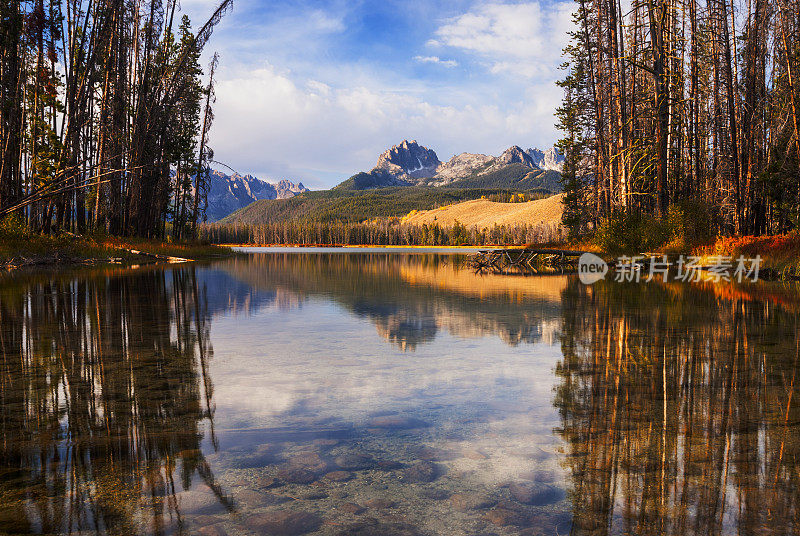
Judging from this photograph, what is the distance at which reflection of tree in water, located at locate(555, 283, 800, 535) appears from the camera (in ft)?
9.48

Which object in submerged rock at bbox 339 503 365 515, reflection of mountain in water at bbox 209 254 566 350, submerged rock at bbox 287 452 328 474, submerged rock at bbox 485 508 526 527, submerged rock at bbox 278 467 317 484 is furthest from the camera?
reflection of mountain in water at bbox 209 254 566 350

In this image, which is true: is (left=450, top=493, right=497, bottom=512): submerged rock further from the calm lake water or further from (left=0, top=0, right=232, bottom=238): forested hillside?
(left=0, top=0, right=232, bottom=238): forested hillside

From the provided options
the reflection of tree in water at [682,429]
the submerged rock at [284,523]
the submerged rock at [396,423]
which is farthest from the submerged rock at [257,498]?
the reflection of tree in water at [682,429]

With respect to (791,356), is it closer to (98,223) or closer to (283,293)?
(283,293)

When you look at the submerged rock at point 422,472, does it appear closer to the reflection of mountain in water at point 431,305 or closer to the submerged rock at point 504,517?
the submerged rock at point 504,517

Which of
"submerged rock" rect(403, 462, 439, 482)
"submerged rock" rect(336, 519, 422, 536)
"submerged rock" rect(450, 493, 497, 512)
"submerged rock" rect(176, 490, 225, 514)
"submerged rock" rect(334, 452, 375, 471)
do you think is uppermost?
"submerged rock" rect(176, 490, 225, 514)

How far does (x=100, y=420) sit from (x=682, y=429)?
4805 millimetres

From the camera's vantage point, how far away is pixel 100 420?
435cm

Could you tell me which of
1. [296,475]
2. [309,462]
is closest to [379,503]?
[296,475]

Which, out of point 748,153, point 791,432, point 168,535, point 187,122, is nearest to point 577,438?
point 791,432

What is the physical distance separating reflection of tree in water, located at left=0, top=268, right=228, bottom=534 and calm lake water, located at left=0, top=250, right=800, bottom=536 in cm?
2

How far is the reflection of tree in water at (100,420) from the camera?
9.57ft

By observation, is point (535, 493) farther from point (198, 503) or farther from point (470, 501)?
point (198, 503)

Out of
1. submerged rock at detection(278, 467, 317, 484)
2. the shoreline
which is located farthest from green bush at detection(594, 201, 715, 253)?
submerged rock at detection(278, 467, 317, 484)
